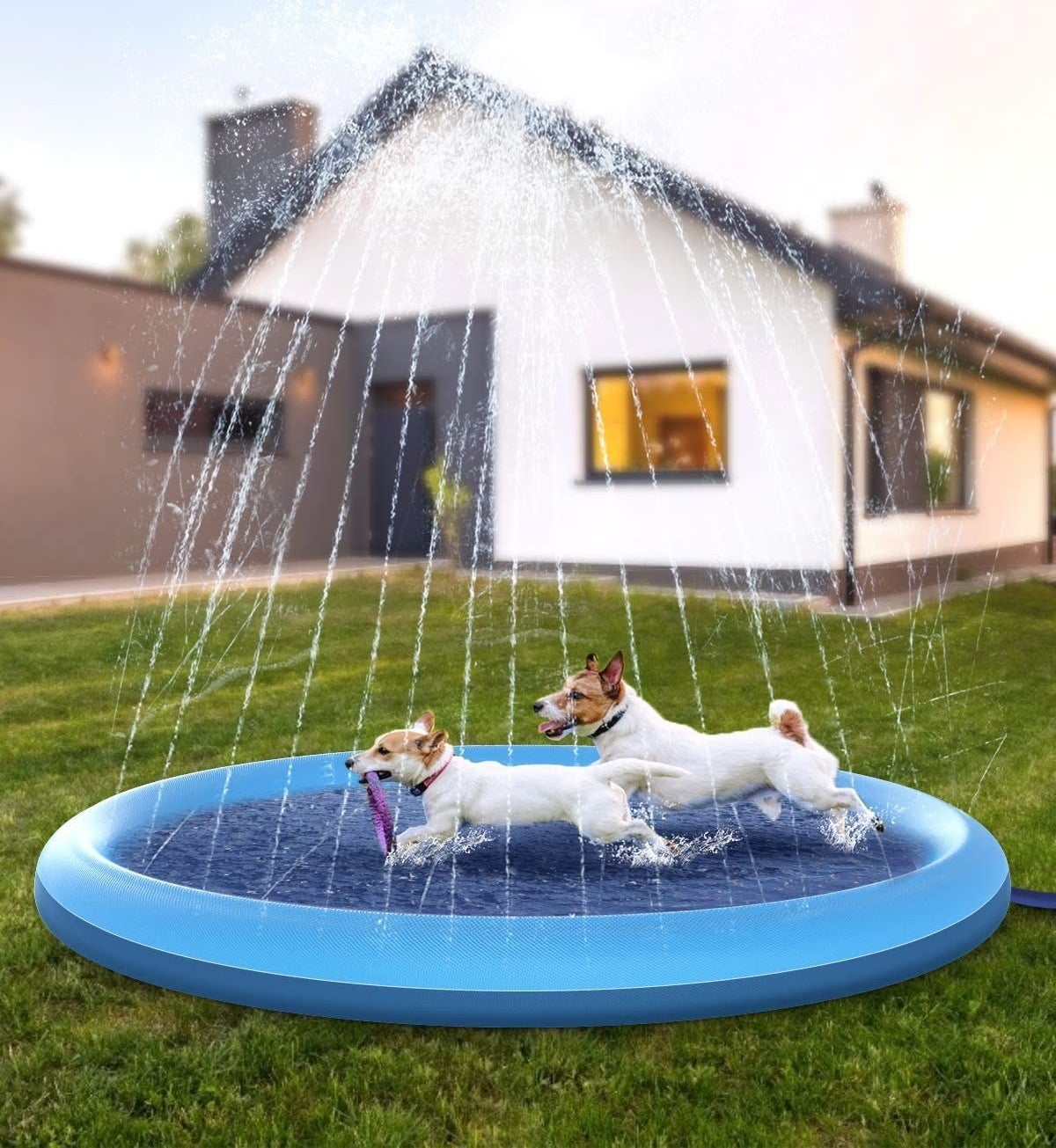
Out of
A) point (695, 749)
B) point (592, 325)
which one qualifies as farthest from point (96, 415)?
point (695, 749)

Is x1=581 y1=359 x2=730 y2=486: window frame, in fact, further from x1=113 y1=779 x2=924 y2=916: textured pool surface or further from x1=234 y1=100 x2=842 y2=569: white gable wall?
x1=113 y1=779 x2=924 y2=916: textured pool surface

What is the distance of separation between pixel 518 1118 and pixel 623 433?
12.2 metres

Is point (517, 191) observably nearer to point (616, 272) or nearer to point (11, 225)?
point (616, 272)

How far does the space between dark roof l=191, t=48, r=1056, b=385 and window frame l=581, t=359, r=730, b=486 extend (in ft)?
4.79

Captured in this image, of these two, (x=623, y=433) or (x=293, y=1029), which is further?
(x=623, y=433)

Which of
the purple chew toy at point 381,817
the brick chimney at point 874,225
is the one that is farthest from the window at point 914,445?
the purple chew toy at point 381,817

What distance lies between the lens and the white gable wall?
42.5 ft

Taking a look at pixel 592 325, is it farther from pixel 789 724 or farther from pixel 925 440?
pixel 789 724

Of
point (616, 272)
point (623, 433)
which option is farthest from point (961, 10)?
point (623, 433)

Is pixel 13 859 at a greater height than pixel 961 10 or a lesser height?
lesser

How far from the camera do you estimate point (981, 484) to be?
56.9ft

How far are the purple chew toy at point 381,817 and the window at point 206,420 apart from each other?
41.9 feet

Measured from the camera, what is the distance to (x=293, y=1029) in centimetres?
307

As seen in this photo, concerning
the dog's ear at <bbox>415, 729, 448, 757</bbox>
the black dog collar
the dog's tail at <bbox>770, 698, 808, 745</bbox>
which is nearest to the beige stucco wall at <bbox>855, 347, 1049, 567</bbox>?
the dog's tail at <bbox>770, 698, 808, 745</bbox>
